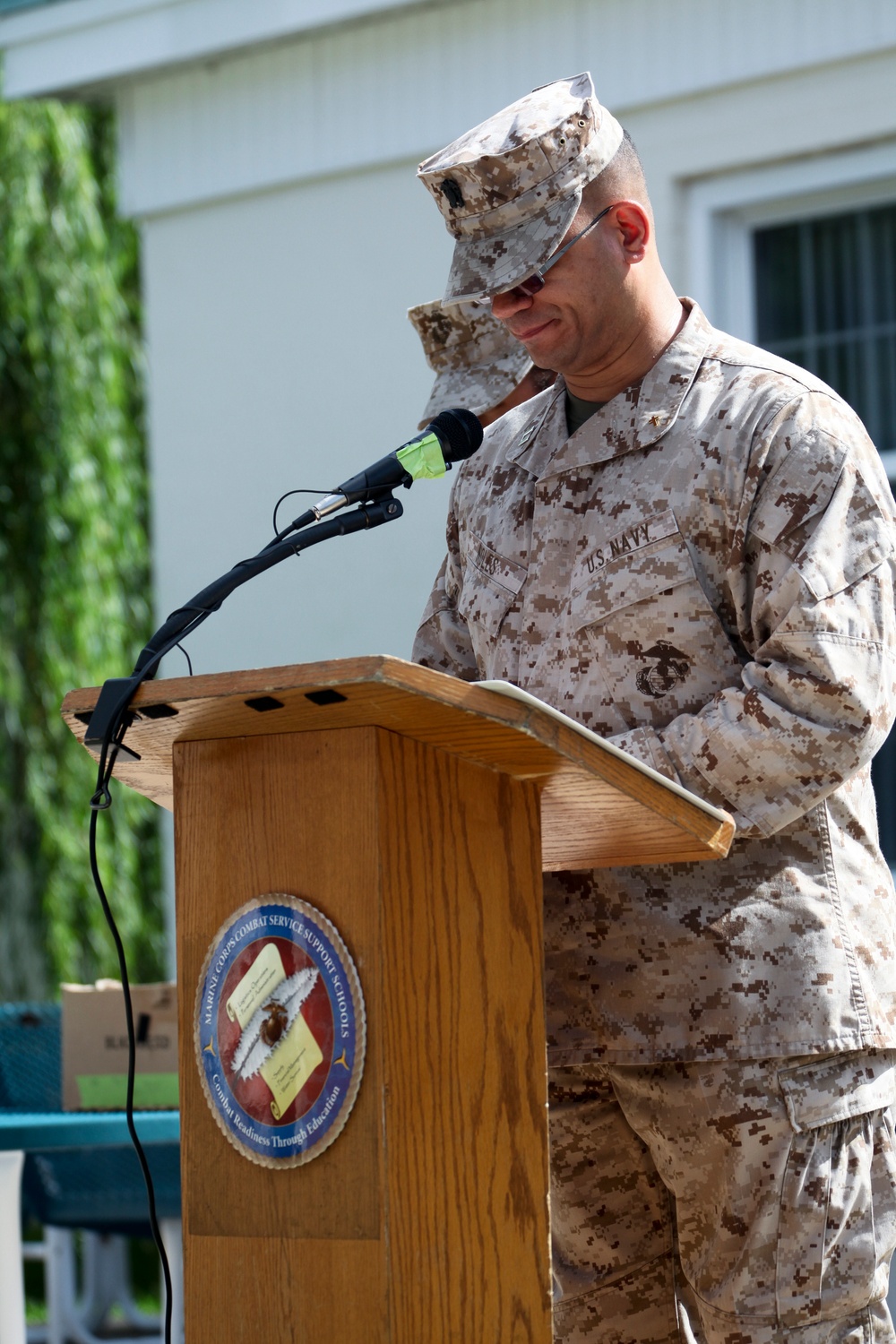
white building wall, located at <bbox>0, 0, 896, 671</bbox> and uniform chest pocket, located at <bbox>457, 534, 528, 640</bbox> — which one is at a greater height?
→ white building wall, located at <bbox>0, 0, 896, 671</bbox>

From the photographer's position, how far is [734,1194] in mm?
1863

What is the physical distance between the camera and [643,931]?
196 cm

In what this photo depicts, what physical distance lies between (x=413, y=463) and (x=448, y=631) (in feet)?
1.59

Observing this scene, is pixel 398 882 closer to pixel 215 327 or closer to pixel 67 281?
pixel 215 327

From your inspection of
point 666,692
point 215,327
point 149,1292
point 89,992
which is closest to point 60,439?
point 215,327

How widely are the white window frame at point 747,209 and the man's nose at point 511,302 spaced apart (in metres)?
2.08

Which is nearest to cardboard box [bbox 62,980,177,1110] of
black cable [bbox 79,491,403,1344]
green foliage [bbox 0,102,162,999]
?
black cable [bbox 79,491,403,1344]

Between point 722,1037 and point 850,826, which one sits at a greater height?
point 850,826

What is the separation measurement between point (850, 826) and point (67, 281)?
5321 millimetres

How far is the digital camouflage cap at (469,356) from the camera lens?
3080 mm

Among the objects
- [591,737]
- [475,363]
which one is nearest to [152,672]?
[591,737]

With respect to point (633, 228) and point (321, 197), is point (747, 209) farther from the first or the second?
point (633, 228)

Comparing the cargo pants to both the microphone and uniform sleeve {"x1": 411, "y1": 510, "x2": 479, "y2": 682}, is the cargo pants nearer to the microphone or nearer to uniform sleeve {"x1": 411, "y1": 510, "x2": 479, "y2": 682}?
uniform sleeve {"x1": 411, "y1": 510, "x2": 479, "y2": 682}

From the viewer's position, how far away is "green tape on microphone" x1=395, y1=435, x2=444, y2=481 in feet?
6.23
